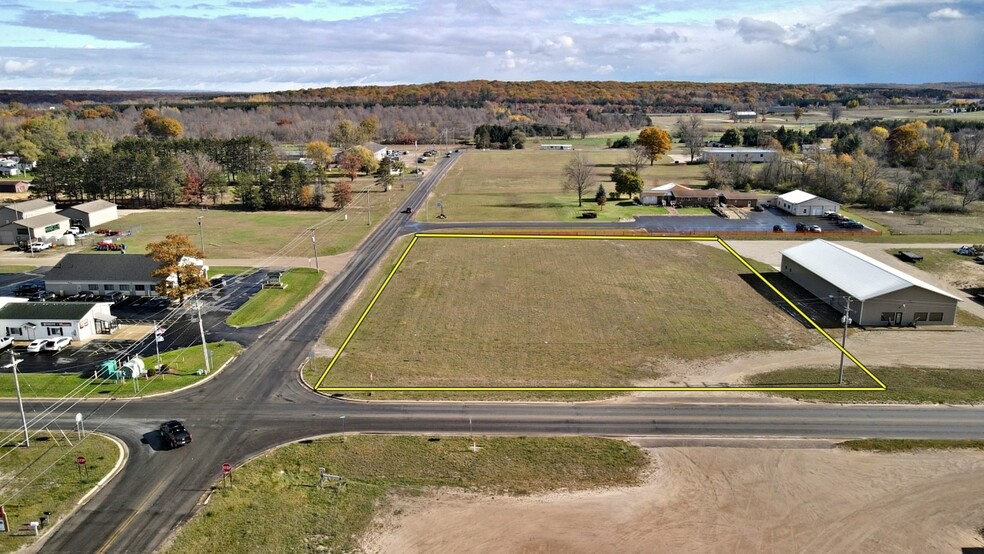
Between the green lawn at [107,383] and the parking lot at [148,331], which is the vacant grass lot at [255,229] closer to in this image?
the parking lot at [148,331]

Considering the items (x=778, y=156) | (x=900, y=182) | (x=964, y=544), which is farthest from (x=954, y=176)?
(x=964, y=544)

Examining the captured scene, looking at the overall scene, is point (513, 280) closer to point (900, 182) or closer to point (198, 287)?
point (198, 287)

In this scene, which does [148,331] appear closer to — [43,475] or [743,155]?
[43,475]

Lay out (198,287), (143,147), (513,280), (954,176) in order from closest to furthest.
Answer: (198,287)
(513,280)
(954,176)
(143,147)

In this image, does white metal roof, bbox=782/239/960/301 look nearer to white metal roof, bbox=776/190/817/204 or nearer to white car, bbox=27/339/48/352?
white metal roof, bbox=776/190/817/204

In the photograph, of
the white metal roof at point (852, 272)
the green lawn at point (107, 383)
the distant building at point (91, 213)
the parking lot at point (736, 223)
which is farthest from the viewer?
the parking lot at point (736, 223)

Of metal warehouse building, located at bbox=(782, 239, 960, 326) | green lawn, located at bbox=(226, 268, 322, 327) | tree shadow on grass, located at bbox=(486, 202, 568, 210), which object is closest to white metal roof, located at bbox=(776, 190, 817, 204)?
tree shadow on grass, located at bbox=(486, 202, 568, 210)

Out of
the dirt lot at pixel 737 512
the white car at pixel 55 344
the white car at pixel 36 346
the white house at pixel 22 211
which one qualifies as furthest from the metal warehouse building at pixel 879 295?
the white house at pixel 22 211

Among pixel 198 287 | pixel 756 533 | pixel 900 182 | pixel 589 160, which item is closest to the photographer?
pixel 756 533
